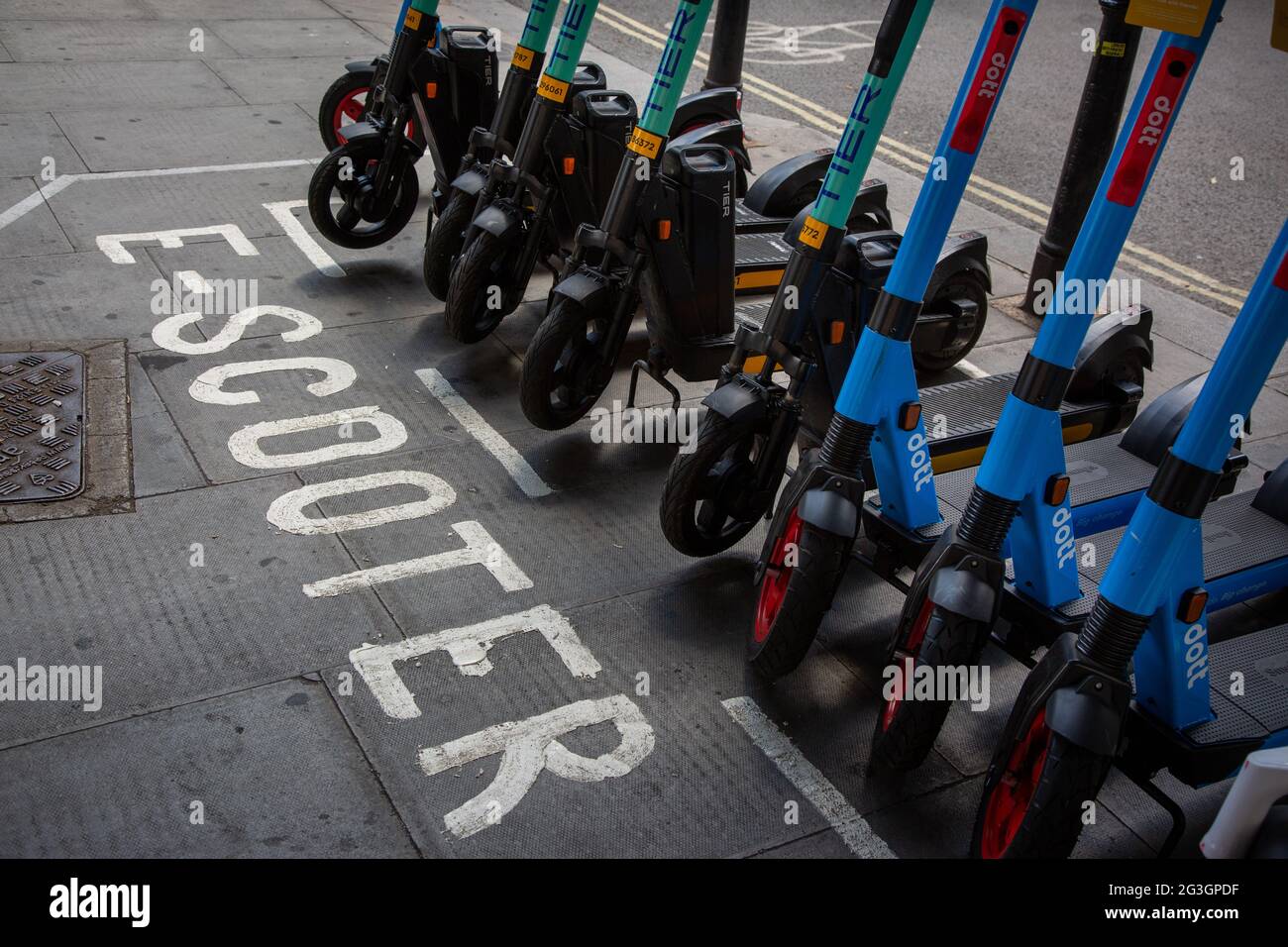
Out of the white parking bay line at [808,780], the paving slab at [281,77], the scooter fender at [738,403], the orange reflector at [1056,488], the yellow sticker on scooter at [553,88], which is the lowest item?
the paving slab at [281,77]

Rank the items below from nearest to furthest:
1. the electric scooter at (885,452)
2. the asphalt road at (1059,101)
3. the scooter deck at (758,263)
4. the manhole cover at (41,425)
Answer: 1. the electric scooter at (885,452)
2. the manhole cover at (41,425)
3. the scooter deck at (758,263)
4. the asphalt road at (1059,101)

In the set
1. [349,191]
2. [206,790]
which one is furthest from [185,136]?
[206,790]

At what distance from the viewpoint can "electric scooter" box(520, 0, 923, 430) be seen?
5094mm

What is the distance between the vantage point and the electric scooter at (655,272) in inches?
201

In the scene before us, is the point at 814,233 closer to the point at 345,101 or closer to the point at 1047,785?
the point at 1047,785

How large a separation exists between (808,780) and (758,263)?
11.5 feet

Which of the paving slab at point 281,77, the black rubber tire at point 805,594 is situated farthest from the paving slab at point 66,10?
the black rubber tire at point 805,594

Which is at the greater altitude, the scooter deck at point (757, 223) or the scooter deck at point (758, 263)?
the scooter deck at point (757, 223)

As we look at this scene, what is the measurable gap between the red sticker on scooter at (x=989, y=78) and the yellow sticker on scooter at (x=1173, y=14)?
1.86ft

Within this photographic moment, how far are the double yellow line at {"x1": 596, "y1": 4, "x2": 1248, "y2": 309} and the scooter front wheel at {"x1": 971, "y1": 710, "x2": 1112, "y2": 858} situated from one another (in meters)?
5.32

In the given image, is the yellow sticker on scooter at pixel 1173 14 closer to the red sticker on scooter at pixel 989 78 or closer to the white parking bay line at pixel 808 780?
the red sticker on scooter at pixel 989 78

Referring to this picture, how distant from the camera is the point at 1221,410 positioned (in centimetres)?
308
